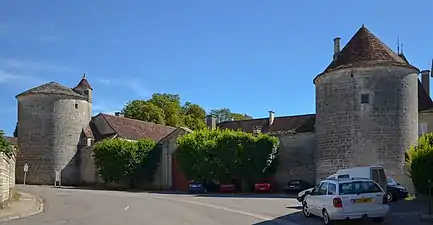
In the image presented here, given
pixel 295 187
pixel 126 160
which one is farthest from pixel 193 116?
pixel 295 187

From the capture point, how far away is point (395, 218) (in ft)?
65.6

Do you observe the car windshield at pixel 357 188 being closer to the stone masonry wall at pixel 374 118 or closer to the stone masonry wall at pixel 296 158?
the stone masonry wall at pixel 374 118

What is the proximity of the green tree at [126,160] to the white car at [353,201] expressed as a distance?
133ft

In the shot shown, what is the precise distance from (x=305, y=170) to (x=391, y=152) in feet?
31.3

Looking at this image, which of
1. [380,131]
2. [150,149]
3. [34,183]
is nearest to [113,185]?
[150,149]

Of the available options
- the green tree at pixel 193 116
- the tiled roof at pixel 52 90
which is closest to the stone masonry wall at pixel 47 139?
the tiled roof at pixel 52 90

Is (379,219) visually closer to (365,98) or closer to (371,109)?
(371,109)

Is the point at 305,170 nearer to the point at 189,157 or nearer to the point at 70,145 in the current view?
the point at 189,157

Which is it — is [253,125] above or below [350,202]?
above

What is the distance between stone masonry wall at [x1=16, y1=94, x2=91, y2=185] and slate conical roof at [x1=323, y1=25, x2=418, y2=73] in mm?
31552

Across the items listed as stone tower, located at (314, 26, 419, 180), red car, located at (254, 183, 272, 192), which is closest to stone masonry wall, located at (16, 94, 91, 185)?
red car, located at (254, 183, 272, 192)

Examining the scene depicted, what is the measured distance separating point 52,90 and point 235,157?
24.6 metres

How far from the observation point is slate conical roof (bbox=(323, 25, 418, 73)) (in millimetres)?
42375

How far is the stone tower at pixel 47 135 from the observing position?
61969 millimetres
